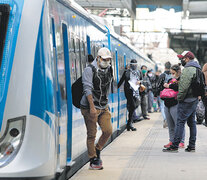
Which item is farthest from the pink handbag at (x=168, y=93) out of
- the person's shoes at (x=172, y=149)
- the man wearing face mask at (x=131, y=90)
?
the man wearing face mask at (x=131, y=90)

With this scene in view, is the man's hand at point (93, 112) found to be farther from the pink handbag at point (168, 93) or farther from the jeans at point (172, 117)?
the jeans at point (172, 117)

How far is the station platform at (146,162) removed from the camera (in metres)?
7.79

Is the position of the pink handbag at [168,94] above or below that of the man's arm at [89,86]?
below

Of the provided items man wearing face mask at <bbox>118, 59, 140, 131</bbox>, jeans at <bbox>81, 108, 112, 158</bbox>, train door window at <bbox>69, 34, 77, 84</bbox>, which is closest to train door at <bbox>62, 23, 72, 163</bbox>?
train door window at <bbox>69, 34, 77, 84</bbox>

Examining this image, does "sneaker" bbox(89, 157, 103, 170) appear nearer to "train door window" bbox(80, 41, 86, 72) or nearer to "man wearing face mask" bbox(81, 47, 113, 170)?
"man wearing face mask" bbox(81, 47, 113, 170)

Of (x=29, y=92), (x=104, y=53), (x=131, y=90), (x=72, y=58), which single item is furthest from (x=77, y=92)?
(x=131, y=90)

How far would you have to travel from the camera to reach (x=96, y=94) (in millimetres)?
7785

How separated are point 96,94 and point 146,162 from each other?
183 centimetres

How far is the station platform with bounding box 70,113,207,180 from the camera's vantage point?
7.79 m

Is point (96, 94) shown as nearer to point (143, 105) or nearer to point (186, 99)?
point (186, 99)

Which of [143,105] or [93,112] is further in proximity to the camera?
[143,105]

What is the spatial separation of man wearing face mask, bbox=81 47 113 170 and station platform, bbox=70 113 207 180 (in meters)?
0.51

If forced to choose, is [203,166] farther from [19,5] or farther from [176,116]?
[19,5]

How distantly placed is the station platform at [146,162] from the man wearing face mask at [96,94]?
1.68 feet
